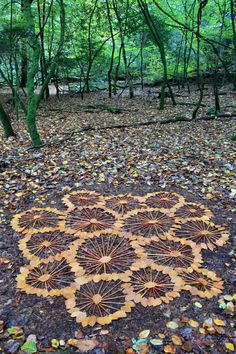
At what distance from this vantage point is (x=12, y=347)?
85.6 inches

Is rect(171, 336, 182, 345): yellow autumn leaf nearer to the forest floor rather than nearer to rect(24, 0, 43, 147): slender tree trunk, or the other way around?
the forest floor

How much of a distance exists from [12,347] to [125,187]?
2.91m

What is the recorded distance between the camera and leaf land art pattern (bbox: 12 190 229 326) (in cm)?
263

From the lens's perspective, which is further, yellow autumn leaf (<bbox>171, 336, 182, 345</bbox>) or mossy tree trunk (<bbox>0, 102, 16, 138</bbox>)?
mossy tree trunk (<bbox>0, 102, 16, 138</bbox>)

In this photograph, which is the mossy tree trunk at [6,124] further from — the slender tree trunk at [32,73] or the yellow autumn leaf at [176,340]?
the yellow autumn leaf at [176,340]

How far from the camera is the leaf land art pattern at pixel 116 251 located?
2.63 metres

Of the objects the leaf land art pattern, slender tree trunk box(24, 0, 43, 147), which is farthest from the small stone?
slender tree trunk box(24, 0, 43, 147)

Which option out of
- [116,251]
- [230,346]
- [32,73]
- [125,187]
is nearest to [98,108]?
[32,73]

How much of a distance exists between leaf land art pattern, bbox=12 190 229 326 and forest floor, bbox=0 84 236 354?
0.10 meters

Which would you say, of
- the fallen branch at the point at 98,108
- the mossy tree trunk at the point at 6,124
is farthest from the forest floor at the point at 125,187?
the fallen branch at the point at 98,108

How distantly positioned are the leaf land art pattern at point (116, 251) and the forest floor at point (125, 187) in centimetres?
10

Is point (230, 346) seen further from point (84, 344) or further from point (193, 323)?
point (84, 344)

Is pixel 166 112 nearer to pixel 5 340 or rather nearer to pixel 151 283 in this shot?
pixel 151 283

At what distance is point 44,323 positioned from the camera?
239 centimetres
